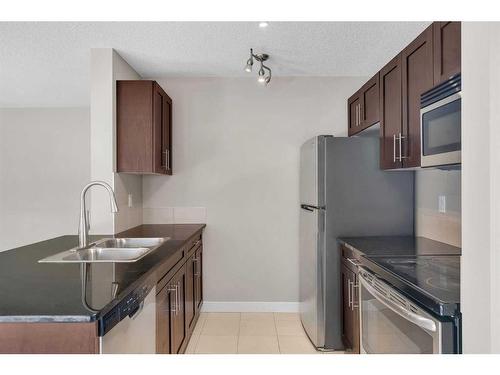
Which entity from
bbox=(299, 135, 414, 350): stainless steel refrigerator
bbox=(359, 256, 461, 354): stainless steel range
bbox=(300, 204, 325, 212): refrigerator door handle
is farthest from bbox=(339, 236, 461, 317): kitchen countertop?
bbox=(300, 204, 325, 212): refrigerator door handle

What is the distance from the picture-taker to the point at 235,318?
11.6 ft

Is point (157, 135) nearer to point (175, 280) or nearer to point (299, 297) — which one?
point (175, 280)

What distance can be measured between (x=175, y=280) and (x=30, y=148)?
3.78 m

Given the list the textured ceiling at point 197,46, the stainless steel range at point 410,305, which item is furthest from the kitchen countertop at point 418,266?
the textured ceiling at point 197,46

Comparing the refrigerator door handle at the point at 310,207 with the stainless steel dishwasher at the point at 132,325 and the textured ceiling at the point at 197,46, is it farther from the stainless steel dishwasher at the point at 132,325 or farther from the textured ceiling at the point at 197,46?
the stainless steel dishwasher at the point at 132,325

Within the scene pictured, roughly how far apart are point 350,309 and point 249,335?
3.39ft

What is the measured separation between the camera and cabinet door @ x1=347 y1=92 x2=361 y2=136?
3.25 meters

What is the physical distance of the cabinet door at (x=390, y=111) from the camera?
231 centimetres

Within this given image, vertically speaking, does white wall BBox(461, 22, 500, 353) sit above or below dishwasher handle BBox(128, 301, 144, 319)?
above

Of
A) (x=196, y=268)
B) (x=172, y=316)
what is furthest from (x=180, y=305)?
(x=196, y=268)

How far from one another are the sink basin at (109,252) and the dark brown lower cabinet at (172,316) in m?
0.26

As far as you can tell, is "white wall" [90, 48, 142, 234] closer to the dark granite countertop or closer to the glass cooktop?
the dark granite countertop

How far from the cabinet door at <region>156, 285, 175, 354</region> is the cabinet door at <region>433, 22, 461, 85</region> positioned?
5.88 feet

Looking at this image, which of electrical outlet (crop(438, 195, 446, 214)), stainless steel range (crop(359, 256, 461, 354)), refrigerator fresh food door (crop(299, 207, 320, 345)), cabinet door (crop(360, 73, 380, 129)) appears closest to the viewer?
stainless steel range (crop(359, 256, 461, 354))
